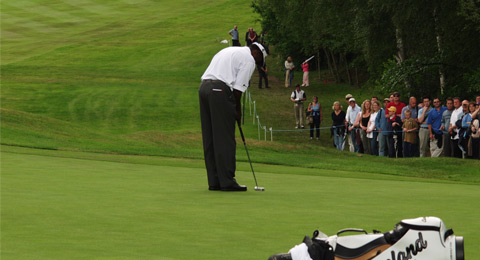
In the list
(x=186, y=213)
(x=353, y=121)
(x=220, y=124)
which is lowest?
(x=353, y=121)

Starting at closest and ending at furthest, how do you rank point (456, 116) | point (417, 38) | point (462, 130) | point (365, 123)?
point (462, 130)
point (456, 116)
point (365, 123)
point (417, 38)

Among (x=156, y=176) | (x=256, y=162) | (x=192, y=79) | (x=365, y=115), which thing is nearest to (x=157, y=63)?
(x=192, y=79)

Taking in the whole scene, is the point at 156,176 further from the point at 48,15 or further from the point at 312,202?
the point at 48,15

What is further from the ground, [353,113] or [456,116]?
[456,116]

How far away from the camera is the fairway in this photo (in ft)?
18.4

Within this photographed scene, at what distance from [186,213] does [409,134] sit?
15244 mm

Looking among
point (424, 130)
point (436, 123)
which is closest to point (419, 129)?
point (424, 130)

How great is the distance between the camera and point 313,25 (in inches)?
1465

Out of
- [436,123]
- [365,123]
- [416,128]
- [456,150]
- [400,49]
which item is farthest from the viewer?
[400,49]

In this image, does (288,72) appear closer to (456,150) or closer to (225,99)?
(456,150)

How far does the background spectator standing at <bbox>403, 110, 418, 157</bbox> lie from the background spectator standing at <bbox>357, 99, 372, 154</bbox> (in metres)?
1.61

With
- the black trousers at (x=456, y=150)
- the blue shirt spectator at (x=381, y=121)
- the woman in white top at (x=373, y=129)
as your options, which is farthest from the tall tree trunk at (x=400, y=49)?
the black trousers at (x=456, y=150)

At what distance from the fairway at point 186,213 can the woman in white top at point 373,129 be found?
36.1ft

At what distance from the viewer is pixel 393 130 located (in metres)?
21.8
